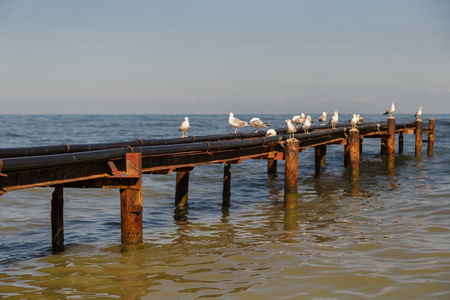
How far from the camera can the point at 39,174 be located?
291 inches

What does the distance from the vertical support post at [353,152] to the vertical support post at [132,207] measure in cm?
1200

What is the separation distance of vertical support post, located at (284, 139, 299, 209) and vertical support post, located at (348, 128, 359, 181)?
6.01 metres

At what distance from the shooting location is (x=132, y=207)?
29.2ft

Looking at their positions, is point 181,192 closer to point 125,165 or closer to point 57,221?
point 57,221

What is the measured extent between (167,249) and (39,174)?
3.26m

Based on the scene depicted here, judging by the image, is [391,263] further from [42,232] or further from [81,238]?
[42,232]

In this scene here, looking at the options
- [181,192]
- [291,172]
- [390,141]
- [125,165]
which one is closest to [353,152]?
[390,141]

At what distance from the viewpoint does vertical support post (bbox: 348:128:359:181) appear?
1931 centimetres

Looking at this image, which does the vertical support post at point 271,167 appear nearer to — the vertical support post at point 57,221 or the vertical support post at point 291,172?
the vertical support post at point 291,172

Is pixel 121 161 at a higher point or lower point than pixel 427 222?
higher

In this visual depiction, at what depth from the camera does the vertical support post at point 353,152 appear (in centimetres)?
1931

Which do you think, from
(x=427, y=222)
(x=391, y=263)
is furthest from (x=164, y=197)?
(x=391, y=263)

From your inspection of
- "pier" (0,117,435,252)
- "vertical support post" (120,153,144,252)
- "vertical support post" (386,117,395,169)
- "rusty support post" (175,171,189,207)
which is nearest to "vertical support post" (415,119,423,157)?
"vertical support post" (386,117,395,169)

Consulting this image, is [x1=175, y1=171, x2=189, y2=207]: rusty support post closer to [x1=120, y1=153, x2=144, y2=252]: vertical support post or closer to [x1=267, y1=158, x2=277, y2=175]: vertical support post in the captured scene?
[x1=120, y1=153, x2=144, y2=252]: vertical support post
